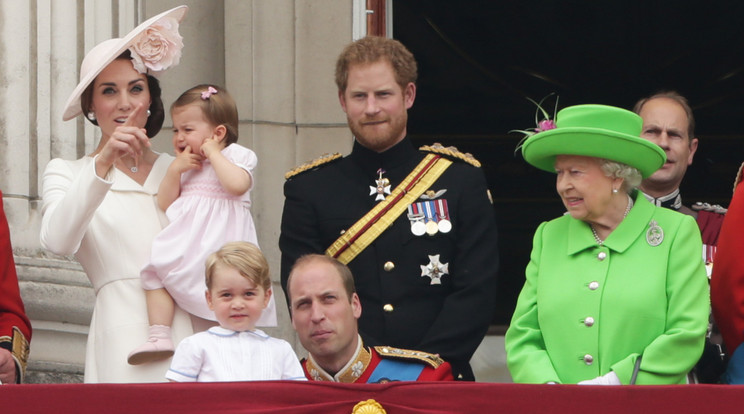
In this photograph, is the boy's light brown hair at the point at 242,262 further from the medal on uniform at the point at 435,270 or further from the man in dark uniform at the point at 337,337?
the medal on uniform at the point at 435,270

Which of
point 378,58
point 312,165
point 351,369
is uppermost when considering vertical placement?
point 378,58

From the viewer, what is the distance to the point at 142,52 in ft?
17.5

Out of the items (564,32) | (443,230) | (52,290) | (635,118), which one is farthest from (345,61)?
(564,32)

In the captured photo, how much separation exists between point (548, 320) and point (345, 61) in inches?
42.9

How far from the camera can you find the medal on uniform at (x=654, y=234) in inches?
194

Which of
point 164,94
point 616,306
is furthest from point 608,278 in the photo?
point 164,94

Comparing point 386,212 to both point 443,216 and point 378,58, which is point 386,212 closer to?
point 443,216

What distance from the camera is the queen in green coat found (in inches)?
188

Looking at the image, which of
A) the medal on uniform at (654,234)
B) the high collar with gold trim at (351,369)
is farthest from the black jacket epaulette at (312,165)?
the medal on uniform at (654,234)

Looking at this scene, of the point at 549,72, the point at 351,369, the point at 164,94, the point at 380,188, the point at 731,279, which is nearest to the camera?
the point at 351,369

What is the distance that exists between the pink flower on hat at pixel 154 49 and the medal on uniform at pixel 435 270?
107 cm

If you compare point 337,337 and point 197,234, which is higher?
point 197,234

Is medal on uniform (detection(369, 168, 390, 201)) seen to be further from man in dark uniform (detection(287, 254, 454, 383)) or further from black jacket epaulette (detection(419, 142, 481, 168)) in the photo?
man in dark uniform (detection(287, 254, 454, 383))

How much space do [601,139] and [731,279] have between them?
60 centimetres
